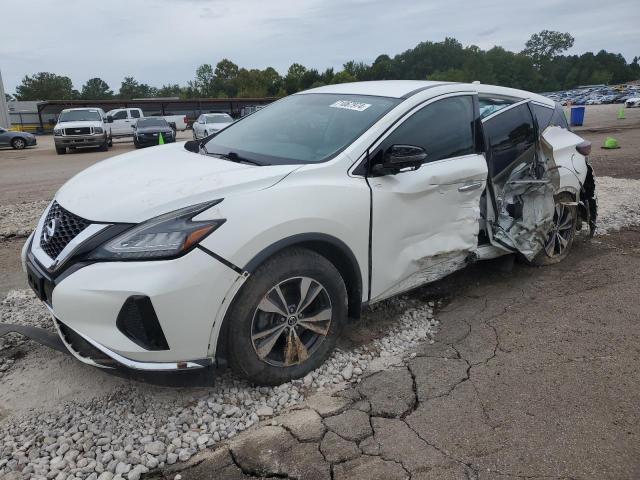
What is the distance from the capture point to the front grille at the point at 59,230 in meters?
2.69

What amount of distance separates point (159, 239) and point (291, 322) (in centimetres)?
91

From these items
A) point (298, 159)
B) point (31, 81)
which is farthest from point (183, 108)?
point (31, 81)

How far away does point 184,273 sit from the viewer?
7.99 ft

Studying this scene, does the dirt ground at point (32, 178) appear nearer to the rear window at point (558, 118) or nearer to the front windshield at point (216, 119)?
the front windshield at point (216, 119)

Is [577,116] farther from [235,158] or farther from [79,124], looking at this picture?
[235,158]

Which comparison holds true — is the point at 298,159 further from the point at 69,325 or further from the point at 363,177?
the point at 69,325

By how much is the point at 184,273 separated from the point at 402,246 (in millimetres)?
1596

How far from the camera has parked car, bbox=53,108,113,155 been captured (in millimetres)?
20078

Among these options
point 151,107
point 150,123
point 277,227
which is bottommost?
point 277,227

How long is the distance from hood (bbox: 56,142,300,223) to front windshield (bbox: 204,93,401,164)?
0.82 feet

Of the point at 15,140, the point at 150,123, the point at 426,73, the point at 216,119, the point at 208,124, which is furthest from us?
the point at 426,73

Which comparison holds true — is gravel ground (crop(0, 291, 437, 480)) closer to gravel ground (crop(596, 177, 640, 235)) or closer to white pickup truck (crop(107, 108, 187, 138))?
gravel ground (crop(596, 177, 640, 235))

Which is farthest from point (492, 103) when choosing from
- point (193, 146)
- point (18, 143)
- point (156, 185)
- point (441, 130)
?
point (18, 143)

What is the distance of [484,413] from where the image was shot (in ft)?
9.20
